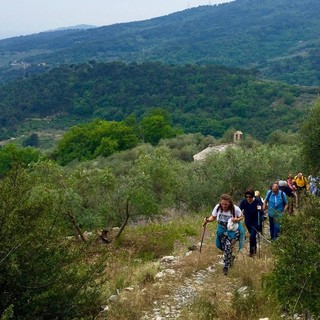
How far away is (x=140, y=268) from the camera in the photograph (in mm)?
8211

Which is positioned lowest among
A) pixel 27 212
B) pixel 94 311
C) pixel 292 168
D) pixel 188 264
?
pixel 292 168

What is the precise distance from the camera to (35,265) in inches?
Answer: 225

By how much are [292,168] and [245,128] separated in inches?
2234

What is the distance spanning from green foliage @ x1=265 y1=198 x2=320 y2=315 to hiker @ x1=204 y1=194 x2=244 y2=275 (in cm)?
272

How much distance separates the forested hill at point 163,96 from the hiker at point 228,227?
67.2 meters

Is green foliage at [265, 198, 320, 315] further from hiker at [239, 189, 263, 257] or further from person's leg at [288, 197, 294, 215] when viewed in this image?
person's leg at [288, 197, 294, 215]

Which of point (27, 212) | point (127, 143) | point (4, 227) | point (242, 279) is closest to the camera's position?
point (4, 227)

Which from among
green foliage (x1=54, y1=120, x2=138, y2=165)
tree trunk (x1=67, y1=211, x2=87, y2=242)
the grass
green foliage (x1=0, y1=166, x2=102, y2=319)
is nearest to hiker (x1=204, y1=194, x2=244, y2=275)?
the grass

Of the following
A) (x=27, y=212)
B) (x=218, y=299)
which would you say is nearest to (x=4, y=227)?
(x=27, y=212)

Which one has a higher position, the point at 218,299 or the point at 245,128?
the point at 218,299

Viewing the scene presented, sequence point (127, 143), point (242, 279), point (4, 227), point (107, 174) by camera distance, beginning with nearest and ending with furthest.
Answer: point (4, 227), point (242, 279), point (107, 174), point (127, 143)

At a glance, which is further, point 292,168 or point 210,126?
point 210,126

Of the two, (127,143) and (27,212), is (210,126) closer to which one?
(127,143)

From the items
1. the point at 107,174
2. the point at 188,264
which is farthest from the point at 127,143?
the point at 188,264
